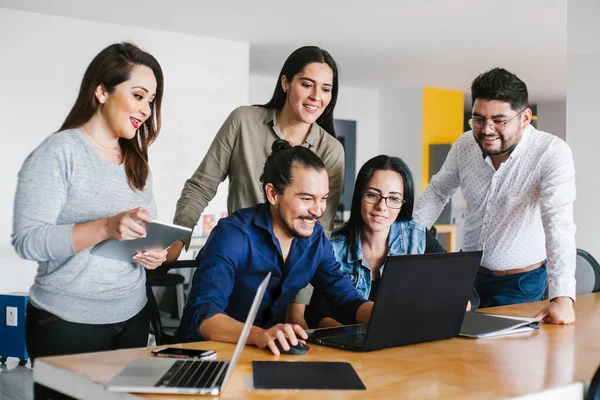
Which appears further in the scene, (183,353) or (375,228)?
(375,228)

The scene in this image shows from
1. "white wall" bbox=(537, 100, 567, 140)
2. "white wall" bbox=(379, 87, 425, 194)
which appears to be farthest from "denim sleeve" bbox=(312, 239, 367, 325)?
"white wall" bbox=(537, 100, 567, 140)

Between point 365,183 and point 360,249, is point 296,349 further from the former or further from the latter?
point 365,183

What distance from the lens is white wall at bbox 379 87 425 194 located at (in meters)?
11.0

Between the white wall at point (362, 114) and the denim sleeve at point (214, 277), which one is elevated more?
the white wall at point (362, 114)

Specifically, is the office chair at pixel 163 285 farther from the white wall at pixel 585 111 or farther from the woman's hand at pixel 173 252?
the white wall at pixel 585 111

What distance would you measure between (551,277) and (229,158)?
127cm

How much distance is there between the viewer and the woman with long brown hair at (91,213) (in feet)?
6.11

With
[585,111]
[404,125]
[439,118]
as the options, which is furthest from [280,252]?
[439,118]

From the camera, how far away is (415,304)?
1853 millimetres

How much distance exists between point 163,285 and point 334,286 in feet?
1.88

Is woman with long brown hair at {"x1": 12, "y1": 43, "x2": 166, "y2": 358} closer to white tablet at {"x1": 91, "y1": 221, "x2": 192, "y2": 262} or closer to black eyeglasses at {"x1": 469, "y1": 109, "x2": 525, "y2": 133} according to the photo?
white tablet at {"x1": 91, "y1": 221, "x2": 192, "y2": 262}

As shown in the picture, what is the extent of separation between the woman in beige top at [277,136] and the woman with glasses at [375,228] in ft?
0.56

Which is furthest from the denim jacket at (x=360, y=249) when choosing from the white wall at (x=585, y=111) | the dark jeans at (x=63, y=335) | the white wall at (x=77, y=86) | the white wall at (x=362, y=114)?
the white wall at (x=362, y=114)

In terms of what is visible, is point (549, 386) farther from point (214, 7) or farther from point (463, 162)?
point (214, 7)
